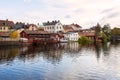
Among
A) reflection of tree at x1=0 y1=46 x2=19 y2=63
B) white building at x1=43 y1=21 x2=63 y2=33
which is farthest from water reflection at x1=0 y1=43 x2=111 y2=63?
white building at x1=43 y1=21 x2=63 y2=33

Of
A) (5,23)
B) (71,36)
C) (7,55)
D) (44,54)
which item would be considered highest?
(5,23)

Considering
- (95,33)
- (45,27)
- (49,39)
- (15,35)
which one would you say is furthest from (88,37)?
(15,35)

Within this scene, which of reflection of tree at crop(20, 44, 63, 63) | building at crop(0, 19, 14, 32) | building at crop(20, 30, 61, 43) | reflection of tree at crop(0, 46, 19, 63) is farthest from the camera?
building at crop(0, 19, 14, 32)

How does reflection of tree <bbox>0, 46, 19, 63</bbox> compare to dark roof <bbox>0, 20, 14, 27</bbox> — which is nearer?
reflection of tree <bbox>0, 46, 19, 63</bbox>

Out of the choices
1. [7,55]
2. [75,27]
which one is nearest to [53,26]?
[75,27]

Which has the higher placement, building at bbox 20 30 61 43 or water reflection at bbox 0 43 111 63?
building at bbox 20 30 61 43

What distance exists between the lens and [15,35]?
90.8 meters

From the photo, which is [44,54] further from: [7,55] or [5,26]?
[5,26]

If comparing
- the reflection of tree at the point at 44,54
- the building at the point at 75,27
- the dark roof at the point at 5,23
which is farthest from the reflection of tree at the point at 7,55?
the building at the point at 75,27

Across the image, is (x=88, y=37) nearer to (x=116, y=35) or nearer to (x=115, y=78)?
(x=116, y=35)

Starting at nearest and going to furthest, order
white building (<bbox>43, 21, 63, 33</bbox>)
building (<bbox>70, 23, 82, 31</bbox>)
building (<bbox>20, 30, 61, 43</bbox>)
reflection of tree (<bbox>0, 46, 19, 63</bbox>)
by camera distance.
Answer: reflection of tree (<bbox>0, 46, 19, 63</bbox>)
building (<bbox>20, 30, 61, 43</bbox>)
white building (<bbox>43, 21, 63, 33</bbox>)
building (<bbox>70, 23, 82, 31</bbox>)

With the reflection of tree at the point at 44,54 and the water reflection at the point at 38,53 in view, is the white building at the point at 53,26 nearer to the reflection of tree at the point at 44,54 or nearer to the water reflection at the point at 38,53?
the water reflection at the point at 38,53

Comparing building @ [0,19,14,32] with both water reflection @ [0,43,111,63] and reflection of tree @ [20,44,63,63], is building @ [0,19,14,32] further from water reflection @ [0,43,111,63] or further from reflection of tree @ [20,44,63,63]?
reflection of tree @ [20,44,63,63]

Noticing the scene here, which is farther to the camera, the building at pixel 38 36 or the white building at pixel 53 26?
the white building at pixel 53 26
